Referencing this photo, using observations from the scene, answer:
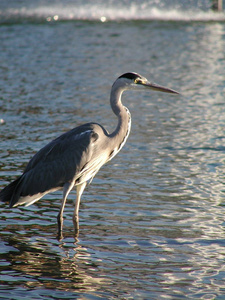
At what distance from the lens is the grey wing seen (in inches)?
275

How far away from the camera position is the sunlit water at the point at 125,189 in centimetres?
579

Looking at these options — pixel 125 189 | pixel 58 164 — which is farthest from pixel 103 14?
pixel 58 164

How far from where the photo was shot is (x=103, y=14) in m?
33.6

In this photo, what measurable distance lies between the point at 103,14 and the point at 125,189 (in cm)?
2637

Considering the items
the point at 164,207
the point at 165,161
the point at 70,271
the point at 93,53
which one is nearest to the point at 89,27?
the point at 93,53

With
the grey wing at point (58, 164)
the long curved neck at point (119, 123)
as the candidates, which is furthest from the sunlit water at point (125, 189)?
the long curved neck at point (119, 123)

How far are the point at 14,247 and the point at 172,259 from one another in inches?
66.1

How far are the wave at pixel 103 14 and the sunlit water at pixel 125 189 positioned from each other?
1070 centimetres

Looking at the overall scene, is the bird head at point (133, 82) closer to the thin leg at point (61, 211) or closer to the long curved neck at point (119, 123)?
the long curved neck at point (119, 123)

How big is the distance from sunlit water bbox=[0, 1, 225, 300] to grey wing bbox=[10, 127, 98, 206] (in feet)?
1.49

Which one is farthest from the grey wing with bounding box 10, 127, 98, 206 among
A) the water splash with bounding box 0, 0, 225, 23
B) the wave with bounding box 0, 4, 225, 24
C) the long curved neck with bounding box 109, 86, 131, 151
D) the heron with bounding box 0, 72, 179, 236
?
the water splash with bounding box 0, 0, 225, 23

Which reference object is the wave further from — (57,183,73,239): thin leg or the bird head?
(57,183,73,239): thin leg

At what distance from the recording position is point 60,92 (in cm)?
1534

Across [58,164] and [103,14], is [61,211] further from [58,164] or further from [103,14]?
[103,14]
